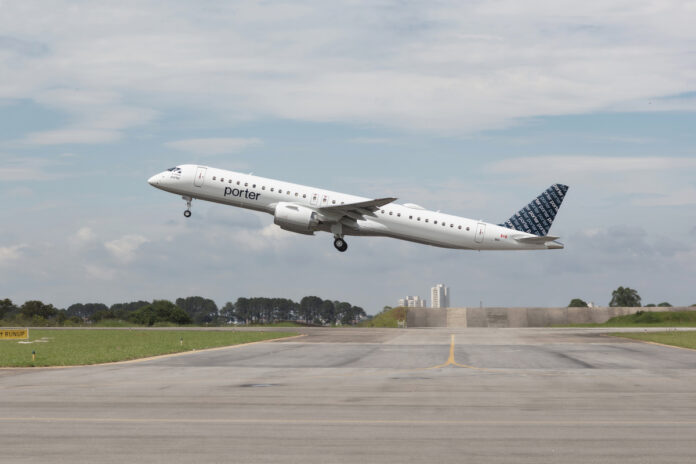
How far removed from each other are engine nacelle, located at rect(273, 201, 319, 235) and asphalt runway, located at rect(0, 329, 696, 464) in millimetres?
27460

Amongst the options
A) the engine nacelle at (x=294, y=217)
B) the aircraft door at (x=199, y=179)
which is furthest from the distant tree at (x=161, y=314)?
the engine nacelle at (x=294, y=217)

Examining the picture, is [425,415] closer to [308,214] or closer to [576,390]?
[576,390]

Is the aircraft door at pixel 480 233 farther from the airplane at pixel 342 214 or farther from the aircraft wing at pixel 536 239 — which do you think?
the aircraft wing at pixel 536 239

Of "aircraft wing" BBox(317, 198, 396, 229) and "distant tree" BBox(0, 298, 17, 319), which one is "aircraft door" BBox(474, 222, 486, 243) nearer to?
"aircraft wing" BBox(317, 198, 396, 229)

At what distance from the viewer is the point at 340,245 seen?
2372 inches

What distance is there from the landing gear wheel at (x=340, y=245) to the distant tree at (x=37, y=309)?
52.7 metres

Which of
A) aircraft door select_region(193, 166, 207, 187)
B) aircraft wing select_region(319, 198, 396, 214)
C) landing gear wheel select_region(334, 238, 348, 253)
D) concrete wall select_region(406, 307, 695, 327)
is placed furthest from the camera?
concrete wall select_region(406, 307, 695, 327)

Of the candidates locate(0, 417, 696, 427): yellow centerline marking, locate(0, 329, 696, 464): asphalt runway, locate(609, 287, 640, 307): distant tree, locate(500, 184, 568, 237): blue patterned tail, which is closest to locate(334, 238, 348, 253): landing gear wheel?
locate(500, 184, 568, 237): blue patterned tail

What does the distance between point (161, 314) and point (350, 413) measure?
2986 inches

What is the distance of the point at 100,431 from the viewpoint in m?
13.0

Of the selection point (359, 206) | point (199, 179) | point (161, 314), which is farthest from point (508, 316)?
point (199, 179)

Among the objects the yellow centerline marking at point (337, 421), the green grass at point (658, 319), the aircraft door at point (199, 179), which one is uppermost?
the aircraft door at point (199, 179)

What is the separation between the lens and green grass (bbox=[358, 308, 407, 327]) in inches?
3442

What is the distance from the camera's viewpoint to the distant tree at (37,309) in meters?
97.4
